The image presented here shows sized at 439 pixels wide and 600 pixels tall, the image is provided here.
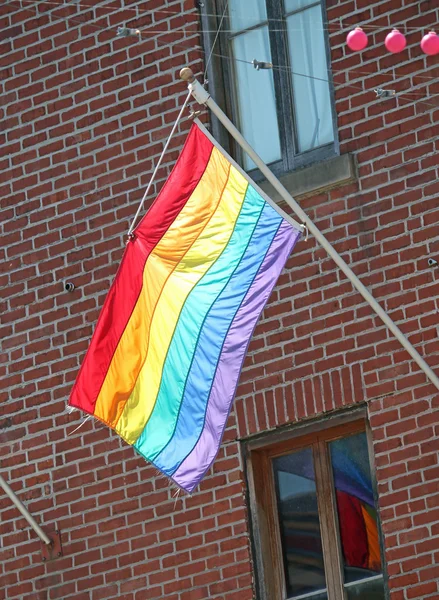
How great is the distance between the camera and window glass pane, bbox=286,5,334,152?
12273mm

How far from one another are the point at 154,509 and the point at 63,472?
0.75 metres

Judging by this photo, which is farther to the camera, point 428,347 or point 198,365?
point 428,347

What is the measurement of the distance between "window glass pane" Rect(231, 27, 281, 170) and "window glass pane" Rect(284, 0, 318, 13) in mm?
201

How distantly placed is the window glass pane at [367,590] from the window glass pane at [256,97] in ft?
9.02

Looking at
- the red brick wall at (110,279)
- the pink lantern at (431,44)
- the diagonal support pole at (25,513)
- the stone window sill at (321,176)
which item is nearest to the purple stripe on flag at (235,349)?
the pink lantern at (431,44)

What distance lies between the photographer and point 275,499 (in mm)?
12055

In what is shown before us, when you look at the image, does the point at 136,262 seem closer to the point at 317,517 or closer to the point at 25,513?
the point at 317,517

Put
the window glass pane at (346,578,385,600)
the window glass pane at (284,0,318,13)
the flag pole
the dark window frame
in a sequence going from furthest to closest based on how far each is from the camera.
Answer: the window glass pane at (284,0,318,13) < the dark window frame < the window glass pane at (346,578,385,600) < the flag pole

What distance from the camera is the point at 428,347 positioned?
11.4m

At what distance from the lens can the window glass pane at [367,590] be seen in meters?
11.5

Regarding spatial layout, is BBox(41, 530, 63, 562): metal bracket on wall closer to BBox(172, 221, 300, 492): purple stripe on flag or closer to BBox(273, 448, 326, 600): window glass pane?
BBox(273, 448, 326, 600): window glass pane

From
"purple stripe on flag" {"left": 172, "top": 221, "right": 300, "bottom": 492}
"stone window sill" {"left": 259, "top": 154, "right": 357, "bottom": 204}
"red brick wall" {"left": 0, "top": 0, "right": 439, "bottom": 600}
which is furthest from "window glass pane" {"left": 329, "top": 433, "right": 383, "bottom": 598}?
"purple stripe on flag" {"left": 172, "top": 221, "right": 300, "bottom": 492}

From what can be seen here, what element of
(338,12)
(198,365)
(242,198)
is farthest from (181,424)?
(338,12)

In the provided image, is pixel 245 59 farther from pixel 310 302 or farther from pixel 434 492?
pixel 434 492
